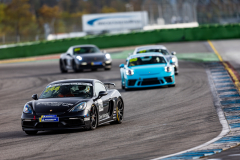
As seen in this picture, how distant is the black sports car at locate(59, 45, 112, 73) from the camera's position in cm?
2561

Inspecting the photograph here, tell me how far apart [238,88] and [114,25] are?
178 ft

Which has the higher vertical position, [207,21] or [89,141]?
[89,141]

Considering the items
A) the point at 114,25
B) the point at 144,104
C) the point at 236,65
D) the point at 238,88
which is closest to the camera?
the point at 144,104

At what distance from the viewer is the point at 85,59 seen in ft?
84.2

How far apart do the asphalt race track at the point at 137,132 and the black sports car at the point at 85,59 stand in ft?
25.0

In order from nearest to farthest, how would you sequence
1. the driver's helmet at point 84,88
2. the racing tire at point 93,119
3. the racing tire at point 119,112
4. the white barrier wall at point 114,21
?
1. the racing tire at point 93,119
2. the driver's helmet at point 84,88
3. the racing tire at point 119,112
4. the white barrier wall at point 114,21

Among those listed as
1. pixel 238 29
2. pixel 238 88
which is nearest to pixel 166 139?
pixel 238 88

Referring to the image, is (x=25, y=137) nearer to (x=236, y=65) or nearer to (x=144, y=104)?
(x=144, y=104)

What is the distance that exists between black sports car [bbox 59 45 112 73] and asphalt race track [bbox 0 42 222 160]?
25.0 feet

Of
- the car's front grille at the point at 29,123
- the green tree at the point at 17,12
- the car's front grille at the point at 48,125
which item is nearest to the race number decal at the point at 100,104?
the car's front grille at the point at 48,125

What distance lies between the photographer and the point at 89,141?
852 centimetres

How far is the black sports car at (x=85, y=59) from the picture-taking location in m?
25.6

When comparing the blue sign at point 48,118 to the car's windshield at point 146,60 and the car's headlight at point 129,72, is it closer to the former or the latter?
the car's headlight at point 129,72

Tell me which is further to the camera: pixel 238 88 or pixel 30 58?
pixel 30 58
